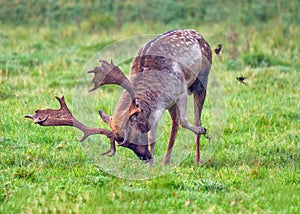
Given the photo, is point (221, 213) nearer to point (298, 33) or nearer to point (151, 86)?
point (151, 86)

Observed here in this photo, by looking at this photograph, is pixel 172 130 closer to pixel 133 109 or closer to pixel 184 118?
pixel 184 118

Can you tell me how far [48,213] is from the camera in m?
6.20

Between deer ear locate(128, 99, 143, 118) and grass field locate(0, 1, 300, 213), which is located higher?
deer ear locate(128, 99, 143, 118)

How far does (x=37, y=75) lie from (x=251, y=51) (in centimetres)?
523

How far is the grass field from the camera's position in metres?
6.62

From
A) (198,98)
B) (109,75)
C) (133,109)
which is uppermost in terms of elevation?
(109,75)

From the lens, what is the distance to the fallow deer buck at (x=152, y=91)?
22.5 feet

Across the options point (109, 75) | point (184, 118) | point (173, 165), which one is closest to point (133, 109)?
point (109, 75)

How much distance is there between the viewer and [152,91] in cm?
728

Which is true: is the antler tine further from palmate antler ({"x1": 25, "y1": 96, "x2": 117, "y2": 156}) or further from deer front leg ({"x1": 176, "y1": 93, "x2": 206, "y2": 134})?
deer front leg ({"x1": 176, "y1": 93, "x2": 206, "y2": 134})

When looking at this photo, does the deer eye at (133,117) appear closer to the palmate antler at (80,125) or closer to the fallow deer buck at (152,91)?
the fallow deer buck at (152,91)

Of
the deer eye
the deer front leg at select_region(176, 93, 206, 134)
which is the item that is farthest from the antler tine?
the deer front leg at select_region(176, 93, 206, 134)

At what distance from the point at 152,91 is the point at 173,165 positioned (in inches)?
42.0

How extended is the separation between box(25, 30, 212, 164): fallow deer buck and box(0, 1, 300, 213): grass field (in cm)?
49
